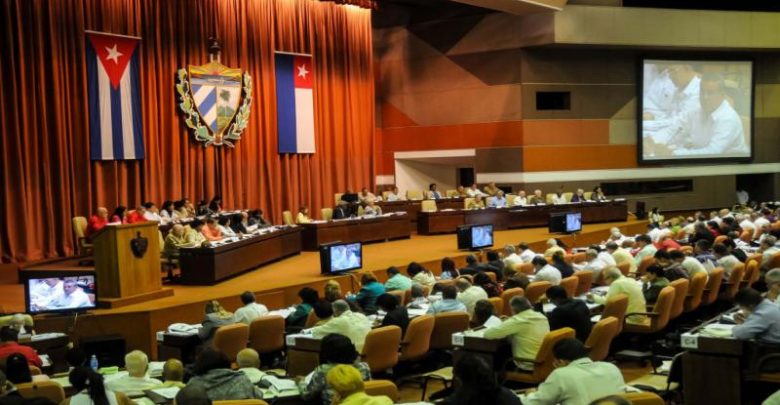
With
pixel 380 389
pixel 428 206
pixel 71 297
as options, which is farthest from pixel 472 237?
pixel 380 389

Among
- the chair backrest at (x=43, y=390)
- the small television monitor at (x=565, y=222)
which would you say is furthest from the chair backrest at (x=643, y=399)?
the small television monitor at (x=565, y=222)

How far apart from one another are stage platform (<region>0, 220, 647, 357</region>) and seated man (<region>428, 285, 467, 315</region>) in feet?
11.4

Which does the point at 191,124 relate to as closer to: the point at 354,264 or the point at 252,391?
the point at 354,264

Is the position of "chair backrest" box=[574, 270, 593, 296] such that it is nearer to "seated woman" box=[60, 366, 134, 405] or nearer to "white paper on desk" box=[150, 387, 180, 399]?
"white paper on desk" box=[150, 387, 180, 399]

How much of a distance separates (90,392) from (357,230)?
11.6 m

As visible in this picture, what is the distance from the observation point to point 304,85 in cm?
1891

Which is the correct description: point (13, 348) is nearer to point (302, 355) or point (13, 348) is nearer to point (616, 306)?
point (302, 355)

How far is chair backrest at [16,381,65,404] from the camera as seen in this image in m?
4.91

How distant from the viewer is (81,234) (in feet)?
41.9

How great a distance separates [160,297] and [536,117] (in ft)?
45.3

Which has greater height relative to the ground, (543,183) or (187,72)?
(187,72)

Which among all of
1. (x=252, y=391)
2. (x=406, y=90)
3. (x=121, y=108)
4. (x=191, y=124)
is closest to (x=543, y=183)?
(x=406, y=90)

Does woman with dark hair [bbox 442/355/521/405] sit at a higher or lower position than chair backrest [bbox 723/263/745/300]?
higher

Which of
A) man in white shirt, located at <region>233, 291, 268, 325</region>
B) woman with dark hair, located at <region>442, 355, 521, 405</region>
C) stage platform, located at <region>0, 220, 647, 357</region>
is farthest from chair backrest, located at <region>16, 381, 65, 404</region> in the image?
stage platform, located at <region>0, 220, 647, 357</region>
